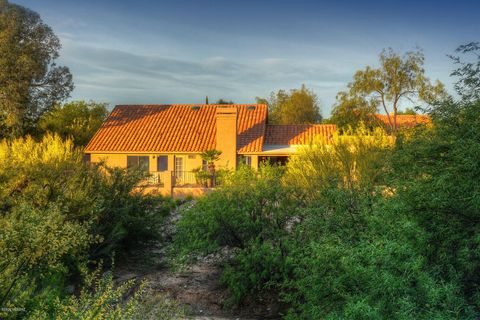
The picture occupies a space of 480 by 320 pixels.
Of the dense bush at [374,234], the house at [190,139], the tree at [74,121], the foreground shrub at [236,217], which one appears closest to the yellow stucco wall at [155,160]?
the house at [190,139]

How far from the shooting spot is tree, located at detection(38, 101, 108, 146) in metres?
42.1

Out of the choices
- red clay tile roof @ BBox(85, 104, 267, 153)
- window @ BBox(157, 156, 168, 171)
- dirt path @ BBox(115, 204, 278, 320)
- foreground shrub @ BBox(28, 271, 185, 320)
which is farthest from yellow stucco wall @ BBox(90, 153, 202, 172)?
foreground shrub @ BBox(28, 271, 185, 320)

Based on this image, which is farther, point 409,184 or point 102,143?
point 102,143

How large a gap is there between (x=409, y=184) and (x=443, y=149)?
1.45m

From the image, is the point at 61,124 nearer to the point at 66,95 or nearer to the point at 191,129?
the point at 66,95

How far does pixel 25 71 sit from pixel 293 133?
19439mm

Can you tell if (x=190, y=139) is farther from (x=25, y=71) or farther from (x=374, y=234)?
(x=374, y=234)

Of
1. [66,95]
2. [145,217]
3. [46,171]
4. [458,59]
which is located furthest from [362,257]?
[66,95]

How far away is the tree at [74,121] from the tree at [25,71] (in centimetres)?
113

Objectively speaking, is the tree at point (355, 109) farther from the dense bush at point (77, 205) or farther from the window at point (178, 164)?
the dense bush at point (77, 205)

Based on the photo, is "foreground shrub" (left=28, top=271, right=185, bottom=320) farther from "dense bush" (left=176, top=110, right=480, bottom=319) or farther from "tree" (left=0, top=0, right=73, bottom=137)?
"tree" (left=0, top=0, right=73, bottom=137)

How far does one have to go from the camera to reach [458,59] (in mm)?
12312

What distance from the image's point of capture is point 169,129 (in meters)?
36.3

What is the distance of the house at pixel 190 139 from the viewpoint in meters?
33.4
